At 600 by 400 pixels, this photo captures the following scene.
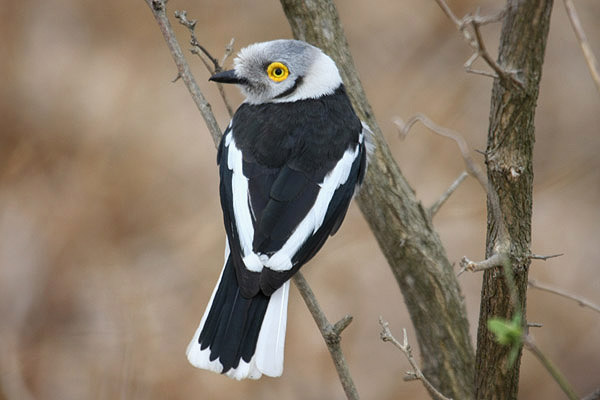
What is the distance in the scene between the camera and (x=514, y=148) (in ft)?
6.91

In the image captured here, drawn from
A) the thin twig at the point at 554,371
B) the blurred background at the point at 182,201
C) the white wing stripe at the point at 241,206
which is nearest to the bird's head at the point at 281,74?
the white wing stripe at the point at 241,206

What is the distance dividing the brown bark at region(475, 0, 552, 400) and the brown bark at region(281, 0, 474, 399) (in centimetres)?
73

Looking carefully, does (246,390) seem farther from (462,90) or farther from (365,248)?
(462,90)

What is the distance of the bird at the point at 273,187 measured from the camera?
267cm

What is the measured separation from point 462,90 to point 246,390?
2700 millimetres

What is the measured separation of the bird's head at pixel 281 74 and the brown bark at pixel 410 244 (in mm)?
100

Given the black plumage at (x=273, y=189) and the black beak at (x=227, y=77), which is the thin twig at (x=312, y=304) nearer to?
the black plumage at (x=273, y=189)

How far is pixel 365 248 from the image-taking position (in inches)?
219

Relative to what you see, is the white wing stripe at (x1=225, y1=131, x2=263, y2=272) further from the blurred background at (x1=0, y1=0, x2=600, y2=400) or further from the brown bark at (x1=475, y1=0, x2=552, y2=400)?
the blurred background at (x1=0, y1=0, x2=600, y2=400)

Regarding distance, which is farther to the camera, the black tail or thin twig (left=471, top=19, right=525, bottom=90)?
the black tail

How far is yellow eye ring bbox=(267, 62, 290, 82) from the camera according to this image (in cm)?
335

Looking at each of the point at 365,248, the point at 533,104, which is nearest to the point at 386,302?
the point at 365,248

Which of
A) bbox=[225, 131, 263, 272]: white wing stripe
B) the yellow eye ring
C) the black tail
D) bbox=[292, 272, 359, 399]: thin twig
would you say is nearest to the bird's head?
the yellow eye ring

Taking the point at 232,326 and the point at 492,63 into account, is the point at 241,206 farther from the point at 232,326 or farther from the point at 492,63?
the point at 492,63
